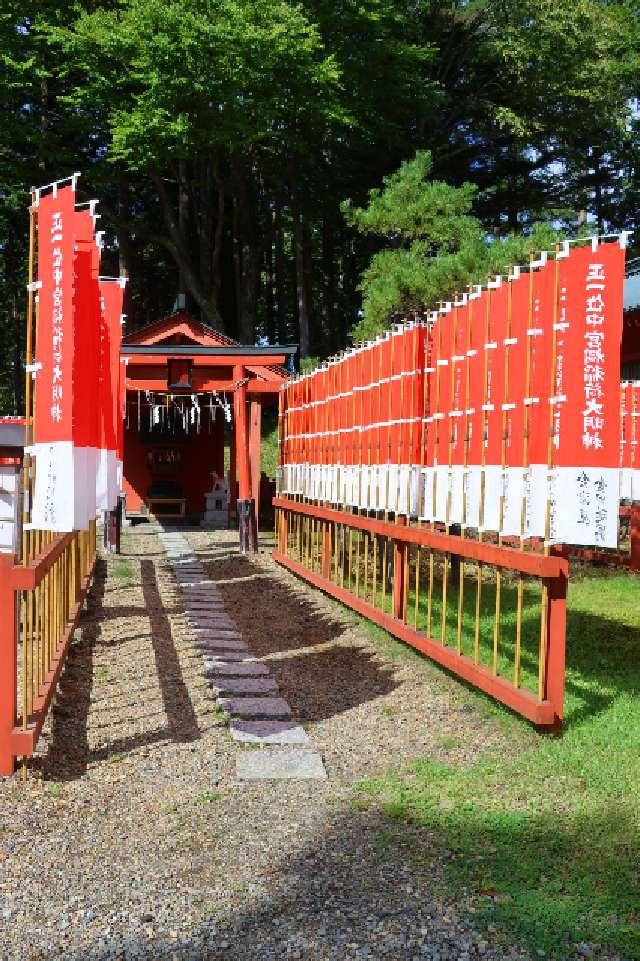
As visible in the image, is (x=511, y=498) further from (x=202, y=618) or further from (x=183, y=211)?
(x=183, y=211)

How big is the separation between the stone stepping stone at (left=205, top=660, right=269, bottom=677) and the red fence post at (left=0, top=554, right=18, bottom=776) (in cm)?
239

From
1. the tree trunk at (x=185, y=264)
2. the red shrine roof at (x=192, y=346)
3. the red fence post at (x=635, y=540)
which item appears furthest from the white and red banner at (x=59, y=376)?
the tree trunk at (x=185, y=264)

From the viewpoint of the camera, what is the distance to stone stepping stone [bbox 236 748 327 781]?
176 inches

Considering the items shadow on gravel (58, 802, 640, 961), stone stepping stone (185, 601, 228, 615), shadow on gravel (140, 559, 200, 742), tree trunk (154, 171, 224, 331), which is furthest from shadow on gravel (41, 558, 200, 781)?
tree trunk (154, 171, 224, 331)

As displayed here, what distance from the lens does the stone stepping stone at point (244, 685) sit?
617 centimetres

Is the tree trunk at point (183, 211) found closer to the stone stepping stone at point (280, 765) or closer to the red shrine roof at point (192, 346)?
the red shrine roof at point (192, 346)

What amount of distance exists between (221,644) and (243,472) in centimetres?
755

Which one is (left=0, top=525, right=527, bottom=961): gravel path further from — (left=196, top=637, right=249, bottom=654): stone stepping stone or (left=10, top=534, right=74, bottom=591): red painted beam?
(left=10, top=534, right=74, bottom=591): red painted beam

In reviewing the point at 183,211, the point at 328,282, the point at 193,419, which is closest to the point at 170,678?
the point at 193,419

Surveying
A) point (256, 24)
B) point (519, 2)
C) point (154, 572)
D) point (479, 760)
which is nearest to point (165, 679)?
point (479, 760)

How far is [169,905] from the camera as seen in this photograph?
309 cm

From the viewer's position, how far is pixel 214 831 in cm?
376

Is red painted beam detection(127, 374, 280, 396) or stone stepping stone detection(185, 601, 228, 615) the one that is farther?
red painted beam detection(127, 374, 280, 396)

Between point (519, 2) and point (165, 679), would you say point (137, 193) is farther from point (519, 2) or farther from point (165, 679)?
point (165, 679)
